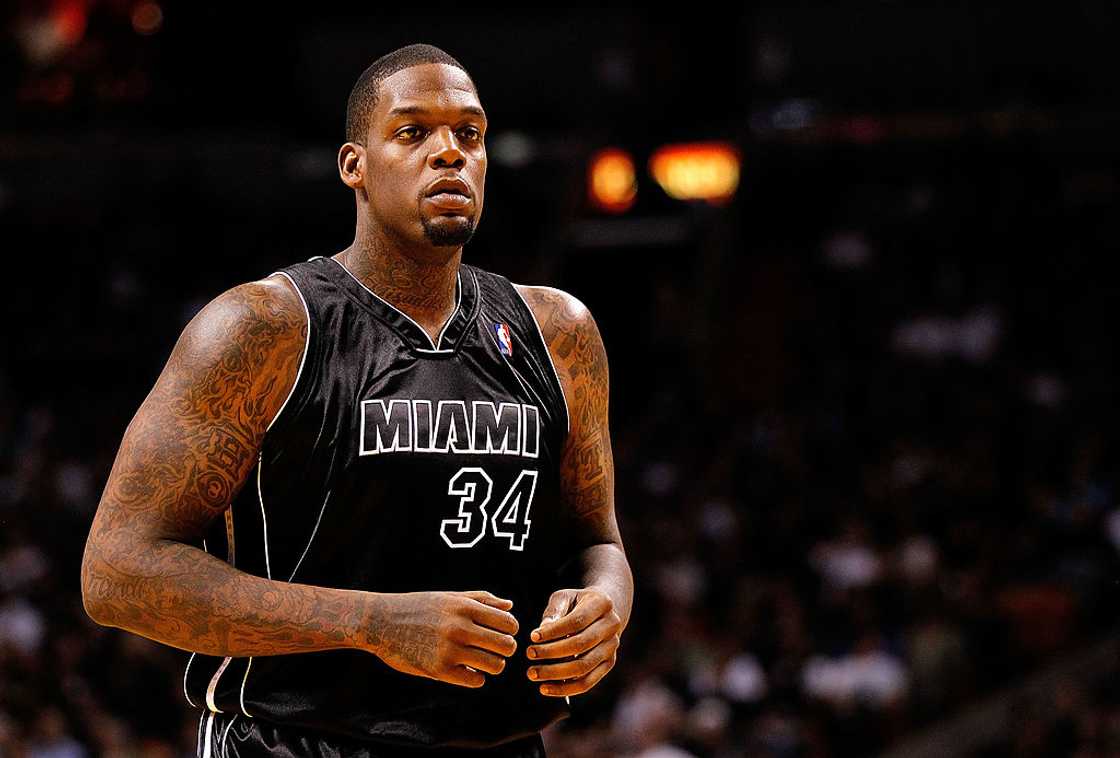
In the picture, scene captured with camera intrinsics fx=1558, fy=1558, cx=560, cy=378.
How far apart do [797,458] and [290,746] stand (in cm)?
1030

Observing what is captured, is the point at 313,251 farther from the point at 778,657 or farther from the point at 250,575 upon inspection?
the point at 250,575

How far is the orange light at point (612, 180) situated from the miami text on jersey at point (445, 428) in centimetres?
1351

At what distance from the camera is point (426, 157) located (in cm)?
292

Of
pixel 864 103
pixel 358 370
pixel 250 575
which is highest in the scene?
pixel 358 370

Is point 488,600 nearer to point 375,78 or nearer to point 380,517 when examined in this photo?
point 380,517

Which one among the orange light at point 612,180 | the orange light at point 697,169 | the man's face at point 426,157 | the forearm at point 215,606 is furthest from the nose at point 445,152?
the orange light at point 612,180

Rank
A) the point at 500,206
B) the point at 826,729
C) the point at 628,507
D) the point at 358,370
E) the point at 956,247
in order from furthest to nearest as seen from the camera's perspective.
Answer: the point at 500,206 → the point at 956,247 → the point at 628,507 → the point at 826,729 → the point at 358,370

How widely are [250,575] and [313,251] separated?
14.7 metres

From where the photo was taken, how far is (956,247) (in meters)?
15.3

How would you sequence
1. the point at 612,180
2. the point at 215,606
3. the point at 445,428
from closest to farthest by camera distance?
1. the point at 215,606
2. the point at 445,428
3. the point at 612,180

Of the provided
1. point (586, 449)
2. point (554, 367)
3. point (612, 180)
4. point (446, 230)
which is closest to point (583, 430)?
point (586, 449)

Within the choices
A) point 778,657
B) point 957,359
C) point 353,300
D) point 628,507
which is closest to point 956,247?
point 957,359

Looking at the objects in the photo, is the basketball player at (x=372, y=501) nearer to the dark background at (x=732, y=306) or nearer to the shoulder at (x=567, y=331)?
the shoulder at (x=567, y=331)

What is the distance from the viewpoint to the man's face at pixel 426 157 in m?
2.92
